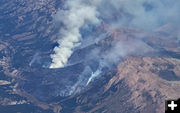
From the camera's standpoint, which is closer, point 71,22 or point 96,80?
point 96,80

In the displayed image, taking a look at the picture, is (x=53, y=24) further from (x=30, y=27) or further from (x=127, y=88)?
(x=127, y=88)

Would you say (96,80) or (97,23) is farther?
(97,23)

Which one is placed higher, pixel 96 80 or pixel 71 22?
pixel 71 22

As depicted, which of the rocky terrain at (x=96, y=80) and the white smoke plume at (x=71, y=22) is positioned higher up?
the white smoke plume at (x=71, y=22)

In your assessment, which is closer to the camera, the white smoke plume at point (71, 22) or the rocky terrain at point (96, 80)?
the rocky terrain at point (96, 80)

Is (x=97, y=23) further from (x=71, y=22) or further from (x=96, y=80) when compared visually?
(x=96, y=80)
